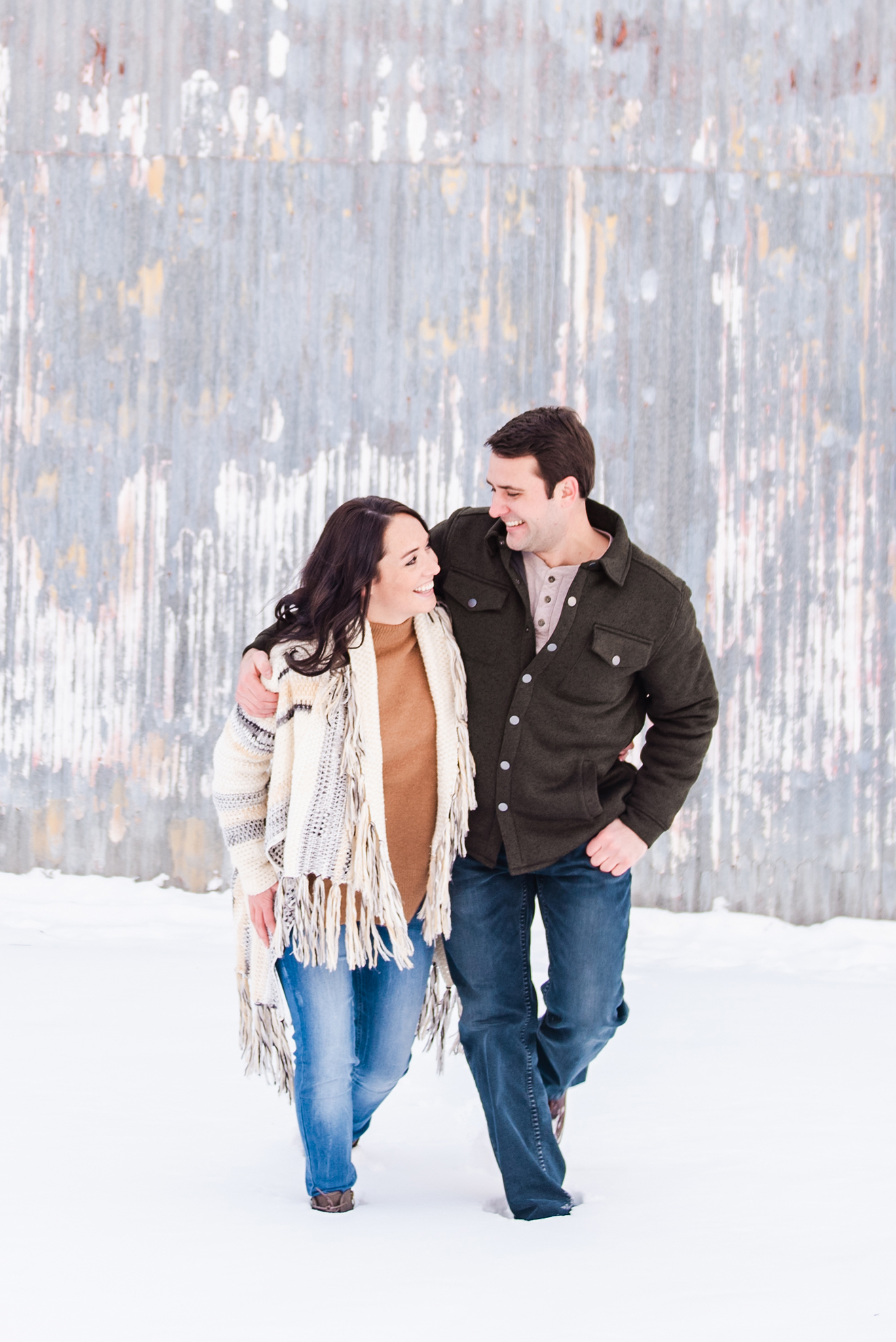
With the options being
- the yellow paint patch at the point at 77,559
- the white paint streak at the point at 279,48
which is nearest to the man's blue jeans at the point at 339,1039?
the yellow paint patch at the point at 77,559

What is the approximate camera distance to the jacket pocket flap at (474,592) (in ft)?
7.88

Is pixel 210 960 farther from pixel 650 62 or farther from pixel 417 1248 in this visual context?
pixel 650 62

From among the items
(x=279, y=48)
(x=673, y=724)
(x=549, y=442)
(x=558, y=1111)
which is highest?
(x=279, y=48)

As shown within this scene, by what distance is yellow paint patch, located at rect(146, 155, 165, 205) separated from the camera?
4.50 meters

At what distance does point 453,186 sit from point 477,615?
9.03 feet

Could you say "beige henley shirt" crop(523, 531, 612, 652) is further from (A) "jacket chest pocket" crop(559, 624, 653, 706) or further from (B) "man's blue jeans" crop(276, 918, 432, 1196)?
(B) "man's blue jeans" crop(276, 918, 432, 1196)

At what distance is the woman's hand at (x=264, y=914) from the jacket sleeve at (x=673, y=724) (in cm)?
77

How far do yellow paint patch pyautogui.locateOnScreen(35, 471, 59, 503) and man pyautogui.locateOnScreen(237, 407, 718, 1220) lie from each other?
8.67 ft

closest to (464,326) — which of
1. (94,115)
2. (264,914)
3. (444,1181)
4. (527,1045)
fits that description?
(94,115)

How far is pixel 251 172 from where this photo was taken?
4480 mm

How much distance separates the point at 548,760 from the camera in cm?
234

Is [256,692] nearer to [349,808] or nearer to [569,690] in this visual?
[349,808]

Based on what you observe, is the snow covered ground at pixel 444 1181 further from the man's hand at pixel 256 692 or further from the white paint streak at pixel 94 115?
the white paint streak at pixel 94 115

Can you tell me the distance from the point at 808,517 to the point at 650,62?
1911 millimetres
